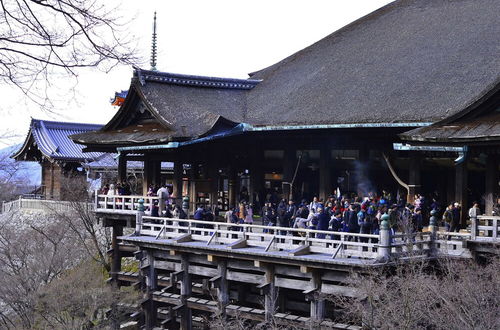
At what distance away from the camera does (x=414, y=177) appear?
25.8m

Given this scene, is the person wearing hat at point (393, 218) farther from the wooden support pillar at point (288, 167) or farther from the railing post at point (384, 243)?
the wooden support pillar at point (288, 167)

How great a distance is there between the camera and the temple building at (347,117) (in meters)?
25.2

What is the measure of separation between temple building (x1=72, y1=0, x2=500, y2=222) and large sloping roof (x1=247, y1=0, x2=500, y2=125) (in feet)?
0.22

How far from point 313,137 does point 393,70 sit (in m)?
3.75

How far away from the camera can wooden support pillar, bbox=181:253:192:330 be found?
2670 centimetres

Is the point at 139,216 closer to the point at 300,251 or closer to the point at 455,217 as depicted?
the point at 300,251

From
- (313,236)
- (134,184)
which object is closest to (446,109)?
(313,236)

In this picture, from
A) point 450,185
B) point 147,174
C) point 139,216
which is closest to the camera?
point 450,185

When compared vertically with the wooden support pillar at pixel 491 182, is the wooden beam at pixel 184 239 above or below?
below

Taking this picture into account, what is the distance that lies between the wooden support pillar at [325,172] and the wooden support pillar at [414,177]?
4255 mm

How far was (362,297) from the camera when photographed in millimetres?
19531

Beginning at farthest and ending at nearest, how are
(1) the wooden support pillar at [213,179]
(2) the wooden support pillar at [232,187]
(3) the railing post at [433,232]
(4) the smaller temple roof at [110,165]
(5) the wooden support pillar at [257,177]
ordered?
(4) the smaller temple roof at [110,165] < (2) the wooden support pillar at [232,187] < (5) the wooden support pillar at [257,177] < (1) the wooden support pillar at [213,179] < (3) the railing post at [433,232]

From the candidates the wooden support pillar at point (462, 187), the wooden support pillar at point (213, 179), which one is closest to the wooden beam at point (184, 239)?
the wooden support pillar at point (213, 179)

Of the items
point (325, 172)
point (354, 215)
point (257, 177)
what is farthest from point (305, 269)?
point (257, 177)
